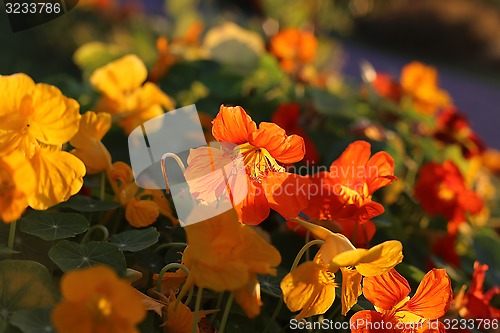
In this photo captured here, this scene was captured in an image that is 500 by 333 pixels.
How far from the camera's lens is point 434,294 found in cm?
73

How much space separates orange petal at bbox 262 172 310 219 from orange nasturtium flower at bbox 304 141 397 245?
56 mm

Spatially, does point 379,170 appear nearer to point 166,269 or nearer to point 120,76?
point 166,269

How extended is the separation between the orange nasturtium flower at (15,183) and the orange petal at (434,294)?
0.43 meters

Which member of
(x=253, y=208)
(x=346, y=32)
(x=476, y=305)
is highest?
(x=253, y=208)

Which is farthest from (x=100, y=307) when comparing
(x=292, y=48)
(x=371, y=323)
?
(x=292, y=48)

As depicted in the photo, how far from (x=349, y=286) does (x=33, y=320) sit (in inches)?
13.3

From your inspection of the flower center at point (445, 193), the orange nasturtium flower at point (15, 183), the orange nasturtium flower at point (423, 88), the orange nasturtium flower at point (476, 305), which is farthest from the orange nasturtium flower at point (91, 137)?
the orange nasturtium flower at point (423, 88)

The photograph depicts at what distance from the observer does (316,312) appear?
70 cm

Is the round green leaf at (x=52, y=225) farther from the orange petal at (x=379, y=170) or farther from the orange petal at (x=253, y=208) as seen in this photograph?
the orange petal at (x=379, y=170)

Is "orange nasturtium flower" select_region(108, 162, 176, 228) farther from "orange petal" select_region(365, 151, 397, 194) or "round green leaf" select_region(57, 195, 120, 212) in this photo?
"orange petal" select_region(365, 151, 397, 194)

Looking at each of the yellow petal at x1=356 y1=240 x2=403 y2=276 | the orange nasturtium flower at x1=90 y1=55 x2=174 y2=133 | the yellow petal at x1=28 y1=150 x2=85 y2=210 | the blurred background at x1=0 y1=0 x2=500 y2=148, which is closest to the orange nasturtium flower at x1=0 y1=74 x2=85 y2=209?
the yellow petal at x1=28 y1=150 x2=85 y2=210

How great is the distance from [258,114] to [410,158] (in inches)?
17.3

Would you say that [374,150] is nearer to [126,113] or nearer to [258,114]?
[258,114]

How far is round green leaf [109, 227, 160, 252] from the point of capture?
0.74 metres
